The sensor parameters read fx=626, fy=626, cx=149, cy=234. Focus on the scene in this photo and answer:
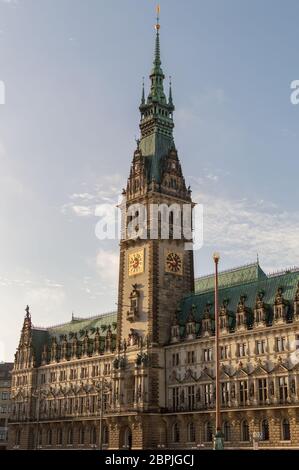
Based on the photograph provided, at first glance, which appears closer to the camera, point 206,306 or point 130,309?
point 206,306

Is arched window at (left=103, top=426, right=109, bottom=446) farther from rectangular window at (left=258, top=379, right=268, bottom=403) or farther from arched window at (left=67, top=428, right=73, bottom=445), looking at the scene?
rectangular window at (left=258, top=379, right=268, bottom=403)

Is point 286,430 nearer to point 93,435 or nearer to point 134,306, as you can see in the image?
point 134,306

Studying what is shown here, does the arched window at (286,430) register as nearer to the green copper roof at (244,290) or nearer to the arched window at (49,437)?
the green copper roof at (244,290)

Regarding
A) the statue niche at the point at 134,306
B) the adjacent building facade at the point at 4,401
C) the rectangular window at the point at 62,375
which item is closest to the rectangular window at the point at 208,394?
the statue niche at the point at 134,306

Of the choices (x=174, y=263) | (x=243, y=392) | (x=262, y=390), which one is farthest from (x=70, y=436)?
(x=262, y=390)

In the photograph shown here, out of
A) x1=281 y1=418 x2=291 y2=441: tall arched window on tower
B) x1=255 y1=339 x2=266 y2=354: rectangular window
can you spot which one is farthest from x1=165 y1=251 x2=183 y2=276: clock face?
x1=281 y1=418 x2=291 y2=441: tall arched window on tower

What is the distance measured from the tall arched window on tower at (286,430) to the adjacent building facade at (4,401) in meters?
101

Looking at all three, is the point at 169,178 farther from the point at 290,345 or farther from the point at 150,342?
the point at 290,345

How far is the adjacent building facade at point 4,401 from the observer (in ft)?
552

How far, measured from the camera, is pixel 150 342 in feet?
353

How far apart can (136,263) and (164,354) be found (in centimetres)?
1793

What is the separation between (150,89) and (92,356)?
186 feet
